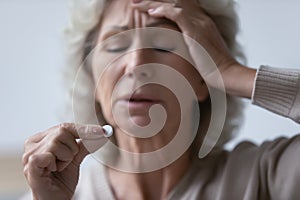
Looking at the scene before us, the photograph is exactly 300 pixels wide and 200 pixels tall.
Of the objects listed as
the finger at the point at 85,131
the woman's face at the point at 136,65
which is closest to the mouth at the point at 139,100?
the woman's face at the point at 136,65

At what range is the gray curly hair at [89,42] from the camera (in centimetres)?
117

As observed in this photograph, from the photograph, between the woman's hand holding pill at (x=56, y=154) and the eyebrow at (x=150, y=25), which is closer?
the woman's hand holding pill at (x=56, y=154)

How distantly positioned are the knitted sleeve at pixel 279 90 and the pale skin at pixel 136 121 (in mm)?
25

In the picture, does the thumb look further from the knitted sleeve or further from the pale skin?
the knitted sleeve

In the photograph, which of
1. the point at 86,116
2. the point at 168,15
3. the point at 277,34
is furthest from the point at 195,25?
the point at 277,34

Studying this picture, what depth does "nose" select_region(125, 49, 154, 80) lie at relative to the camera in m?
1.08

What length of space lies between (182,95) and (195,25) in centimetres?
14

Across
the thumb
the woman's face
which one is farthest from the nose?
the thumb

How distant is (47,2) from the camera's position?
Answer: 1.53 m

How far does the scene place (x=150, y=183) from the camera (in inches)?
46.4

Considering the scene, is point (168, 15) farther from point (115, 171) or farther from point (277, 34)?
point (277, 34)

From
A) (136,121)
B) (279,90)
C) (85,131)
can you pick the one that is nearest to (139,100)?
(136,121)

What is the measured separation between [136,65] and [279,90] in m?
0.27

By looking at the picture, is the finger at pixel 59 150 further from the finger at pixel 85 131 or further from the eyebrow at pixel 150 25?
the eyebrow at pixel 150 25
